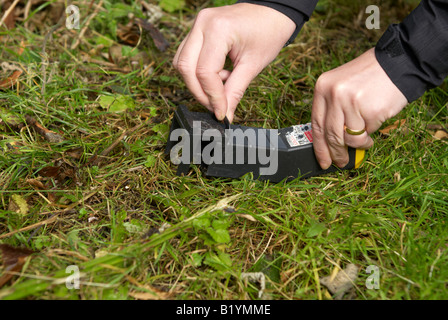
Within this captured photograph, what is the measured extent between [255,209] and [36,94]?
3.87ft

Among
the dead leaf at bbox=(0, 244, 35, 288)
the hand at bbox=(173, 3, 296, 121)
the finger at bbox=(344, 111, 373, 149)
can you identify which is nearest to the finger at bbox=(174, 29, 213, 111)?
the hand at bbox=(173, 3, 296, 121)

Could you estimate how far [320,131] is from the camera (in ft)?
5.05

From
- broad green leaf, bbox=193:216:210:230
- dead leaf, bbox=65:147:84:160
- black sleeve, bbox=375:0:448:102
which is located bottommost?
dead leaf, bbox=65:147:84:160

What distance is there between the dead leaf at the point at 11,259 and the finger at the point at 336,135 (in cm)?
106

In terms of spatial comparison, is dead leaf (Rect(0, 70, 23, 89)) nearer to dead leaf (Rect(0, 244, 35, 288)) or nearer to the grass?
the grass

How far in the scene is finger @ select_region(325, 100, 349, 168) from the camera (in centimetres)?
143

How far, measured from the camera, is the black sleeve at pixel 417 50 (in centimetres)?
139

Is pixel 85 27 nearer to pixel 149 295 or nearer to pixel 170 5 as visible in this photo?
pixel 170 5

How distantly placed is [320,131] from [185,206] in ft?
1.85

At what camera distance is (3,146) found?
67.4 inches

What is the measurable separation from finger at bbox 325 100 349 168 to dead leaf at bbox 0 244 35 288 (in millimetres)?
1063

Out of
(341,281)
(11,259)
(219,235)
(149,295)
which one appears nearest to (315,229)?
(341,281)
